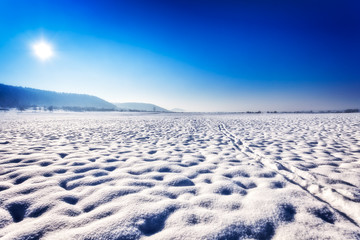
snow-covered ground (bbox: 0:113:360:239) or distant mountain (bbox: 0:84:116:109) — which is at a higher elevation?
distant mountain (bbox: 0:84:116:109)

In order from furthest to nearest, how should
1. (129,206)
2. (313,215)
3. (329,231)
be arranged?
(129,206)
(313,215)
(329,231)

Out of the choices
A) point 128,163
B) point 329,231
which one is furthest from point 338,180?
point 128,163

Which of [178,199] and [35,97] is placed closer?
[178,199]

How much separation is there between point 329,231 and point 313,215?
11.2 inches

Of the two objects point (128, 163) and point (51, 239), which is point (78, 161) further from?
point (51, 239)

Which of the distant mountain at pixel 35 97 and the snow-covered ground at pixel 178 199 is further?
the distant mountain at pixel 35 97

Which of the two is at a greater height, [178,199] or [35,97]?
[35,97]

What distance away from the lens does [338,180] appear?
3102 millimetres

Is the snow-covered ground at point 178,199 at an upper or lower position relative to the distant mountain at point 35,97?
lower

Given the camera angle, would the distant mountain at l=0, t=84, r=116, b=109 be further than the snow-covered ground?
Yes

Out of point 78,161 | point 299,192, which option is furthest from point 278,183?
point 78,161

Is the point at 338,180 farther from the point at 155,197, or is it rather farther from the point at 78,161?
the point at 78,161

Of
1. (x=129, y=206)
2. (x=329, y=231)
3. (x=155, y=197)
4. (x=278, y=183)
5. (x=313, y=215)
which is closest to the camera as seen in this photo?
(x=329, y=231)

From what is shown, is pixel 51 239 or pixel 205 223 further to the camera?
pixel 205 223
